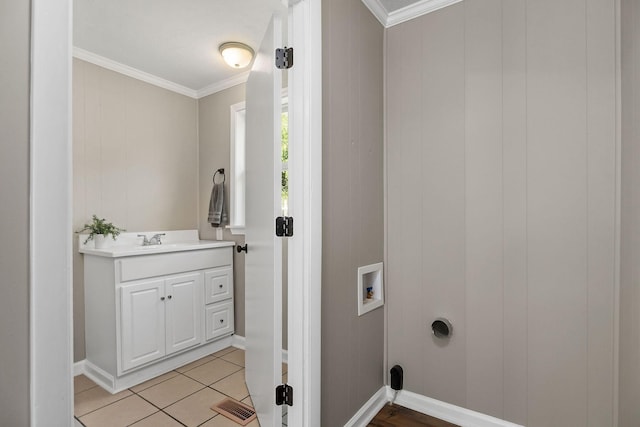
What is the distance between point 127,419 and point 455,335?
2050 millimetres

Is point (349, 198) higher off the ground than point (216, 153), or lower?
lower

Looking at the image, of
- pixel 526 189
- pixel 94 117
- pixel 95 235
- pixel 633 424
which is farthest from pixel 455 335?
pixel 94 117

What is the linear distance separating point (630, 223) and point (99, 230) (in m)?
3.38

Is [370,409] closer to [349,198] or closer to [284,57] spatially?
[349,198]

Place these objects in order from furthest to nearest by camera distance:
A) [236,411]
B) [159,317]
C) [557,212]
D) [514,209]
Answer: [159,317] < [236,411] < [514,209] < [557,212]

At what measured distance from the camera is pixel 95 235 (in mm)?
2436

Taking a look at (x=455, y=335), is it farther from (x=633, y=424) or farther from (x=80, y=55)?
(x=80, y=55)

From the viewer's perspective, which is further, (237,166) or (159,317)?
(237,166)

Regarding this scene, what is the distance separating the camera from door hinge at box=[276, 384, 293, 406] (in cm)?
144

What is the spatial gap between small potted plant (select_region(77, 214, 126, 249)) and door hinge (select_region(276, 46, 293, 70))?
202 centimetres

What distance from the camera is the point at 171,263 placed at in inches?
98.0

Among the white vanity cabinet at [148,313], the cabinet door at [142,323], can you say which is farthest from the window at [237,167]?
the cabinet door at [142,323]

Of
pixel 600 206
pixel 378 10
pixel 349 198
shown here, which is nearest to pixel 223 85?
pixel 378 10

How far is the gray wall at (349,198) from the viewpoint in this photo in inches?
61.1
